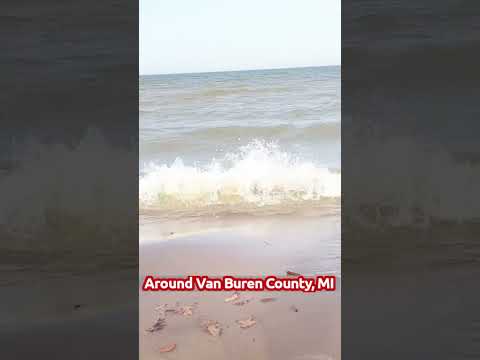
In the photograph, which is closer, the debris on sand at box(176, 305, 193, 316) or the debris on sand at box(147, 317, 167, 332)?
the debris on sand at box(147, 317, 167, 332)

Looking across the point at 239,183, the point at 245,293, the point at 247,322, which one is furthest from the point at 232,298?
the point at 239,183

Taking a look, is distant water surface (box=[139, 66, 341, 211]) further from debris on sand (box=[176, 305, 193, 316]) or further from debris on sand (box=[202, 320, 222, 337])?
debris on sand (box=[202, 320, 222, 337])

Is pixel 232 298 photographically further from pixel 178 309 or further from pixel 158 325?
pixel 158 325

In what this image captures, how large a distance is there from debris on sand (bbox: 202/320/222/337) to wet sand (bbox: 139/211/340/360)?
0.05ft

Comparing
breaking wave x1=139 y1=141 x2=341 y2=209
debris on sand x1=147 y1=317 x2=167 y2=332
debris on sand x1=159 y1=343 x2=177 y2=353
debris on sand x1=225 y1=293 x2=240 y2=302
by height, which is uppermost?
breaking wave x1=139 y1=141 x2=341 y2=209

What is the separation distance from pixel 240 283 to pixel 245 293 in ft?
0.25

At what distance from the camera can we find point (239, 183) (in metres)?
2.97

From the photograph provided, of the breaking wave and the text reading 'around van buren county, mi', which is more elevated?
the breaking wave

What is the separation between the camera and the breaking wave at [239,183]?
9.38 feet

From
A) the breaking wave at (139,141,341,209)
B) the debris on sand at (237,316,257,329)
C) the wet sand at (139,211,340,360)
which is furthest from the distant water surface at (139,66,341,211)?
the debris on sand at (237,316,257,329)

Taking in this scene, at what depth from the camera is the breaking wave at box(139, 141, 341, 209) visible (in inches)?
113

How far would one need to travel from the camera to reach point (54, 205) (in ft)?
8.61
